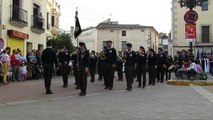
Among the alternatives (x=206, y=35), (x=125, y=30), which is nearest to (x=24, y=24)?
(x=206, y=35)

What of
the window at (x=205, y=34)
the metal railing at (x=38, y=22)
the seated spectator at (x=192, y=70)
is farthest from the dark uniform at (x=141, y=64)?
the window at (x=205, y=34)

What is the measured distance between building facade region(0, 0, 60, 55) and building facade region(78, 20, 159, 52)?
46.8 meters

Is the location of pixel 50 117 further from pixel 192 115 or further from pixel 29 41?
pixel 29 41

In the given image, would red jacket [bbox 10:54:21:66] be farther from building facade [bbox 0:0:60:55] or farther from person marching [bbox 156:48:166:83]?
person marching [bbox 156:48:166:83]

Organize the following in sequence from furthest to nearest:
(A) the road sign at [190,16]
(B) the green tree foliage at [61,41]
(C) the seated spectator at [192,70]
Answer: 1. (B) the green tree foliage at [61,41]
2. (C) the seated spectator at [192,70]
3. (A) the road sign at [190,16]

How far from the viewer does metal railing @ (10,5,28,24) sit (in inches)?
1204

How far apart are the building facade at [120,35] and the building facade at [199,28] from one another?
1035 inches

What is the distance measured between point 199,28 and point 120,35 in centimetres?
3052

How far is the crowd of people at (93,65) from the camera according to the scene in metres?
16.5

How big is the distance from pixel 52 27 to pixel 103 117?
41.5 m

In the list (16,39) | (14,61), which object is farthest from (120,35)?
(14,61)

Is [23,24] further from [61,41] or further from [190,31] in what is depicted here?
[190,31]

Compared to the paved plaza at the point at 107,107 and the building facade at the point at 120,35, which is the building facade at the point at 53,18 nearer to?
the building facade at the point at 120,35

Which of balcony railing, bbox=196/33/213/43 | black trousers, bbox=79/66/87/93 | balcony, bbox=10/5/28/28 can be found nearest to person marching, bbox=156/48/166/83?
black trousers, bbox=79/66/87/93
